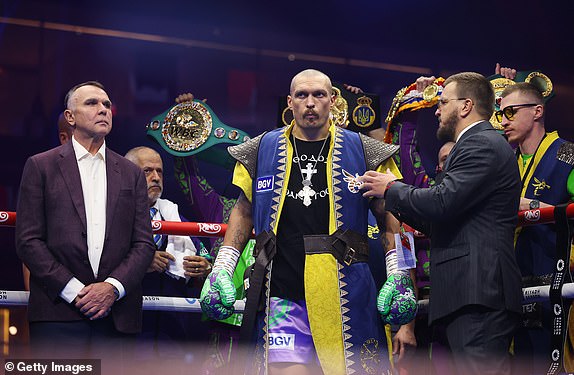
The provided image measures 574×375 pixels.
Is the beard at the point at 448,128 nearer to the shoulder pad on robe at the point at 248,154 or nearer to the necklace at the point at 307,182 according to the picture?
the necklace at the point at 307,182

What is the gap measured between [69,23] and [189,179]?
2149 millimetres

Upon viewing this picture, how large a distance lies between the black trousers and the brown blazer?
126 cm

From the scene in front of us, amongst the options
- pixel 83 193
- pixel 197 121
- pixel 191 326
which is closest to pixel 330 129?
pixel 83 193

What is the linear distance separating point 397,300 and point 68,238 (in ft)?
4.17

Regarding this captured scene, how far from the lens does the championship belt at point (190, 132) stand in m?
4.55

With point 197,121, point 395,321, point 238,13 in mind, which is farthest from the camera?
point 238,13

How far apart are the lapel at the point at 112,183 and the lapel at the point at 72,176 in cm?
10

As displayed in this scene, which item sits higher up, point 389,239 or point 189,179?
point 189,179

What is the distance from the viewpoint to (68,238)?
3.21m

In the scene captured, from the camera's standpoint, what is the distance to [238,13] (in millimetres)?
6629

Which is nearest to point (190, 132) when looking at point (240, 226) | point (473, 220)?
point (240, 226)

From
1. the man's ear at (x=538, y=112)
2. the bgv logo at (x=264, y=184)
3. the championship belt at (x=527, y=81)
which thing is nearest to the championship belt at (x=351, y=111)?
the championship belt at (x=527, y=81)

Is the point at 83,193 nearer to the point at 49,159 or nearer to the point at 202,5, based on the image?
the point at 49,159

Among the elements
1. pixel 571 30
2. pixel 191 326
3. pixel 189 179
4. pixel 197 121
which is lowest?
pixel 191 326
